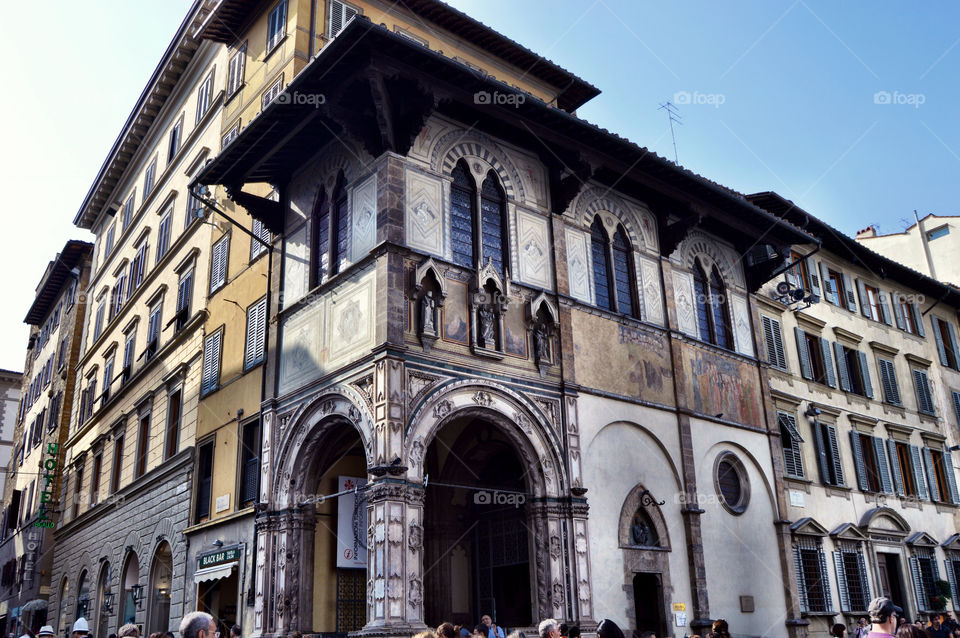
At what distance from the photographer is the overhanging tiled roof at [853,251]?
923 inches

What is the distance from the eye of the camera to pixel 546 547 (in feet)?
48.5

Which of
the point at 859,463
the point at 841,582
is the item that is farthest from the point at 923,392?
the point at 841,582

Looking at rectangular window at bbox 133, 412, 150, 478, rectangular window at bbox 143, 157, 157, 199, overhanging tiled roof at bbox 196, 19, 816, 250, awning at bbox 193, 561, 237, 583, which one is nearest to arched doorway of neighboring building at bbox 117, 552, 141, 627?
rectangular window at bbox 133, 412, 150, 478

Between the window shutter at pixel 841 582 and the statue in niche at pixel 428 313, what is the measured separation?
505 inches

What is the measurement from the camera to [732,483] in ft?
62.9

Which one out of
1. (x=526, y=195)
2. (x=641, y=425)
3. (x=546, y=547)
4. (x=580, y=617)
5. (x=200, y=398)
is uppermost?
(x=526, y=195)

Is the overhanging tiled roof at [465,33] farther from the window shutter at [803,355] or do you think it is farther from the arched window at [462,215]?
the window shutter at [803,355]

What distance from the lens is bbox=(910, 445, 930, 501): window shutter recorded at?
25109 mm

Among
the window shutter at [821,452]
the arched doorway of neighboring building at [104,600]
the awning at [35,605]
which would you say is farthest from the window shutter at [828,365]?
the awning at [35,605]

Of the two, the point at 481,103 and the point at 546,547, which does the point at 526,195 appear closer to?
the point at 481,103

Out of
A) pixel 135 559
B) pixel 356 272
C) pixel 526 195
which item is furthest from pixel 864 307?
pixel 135 559

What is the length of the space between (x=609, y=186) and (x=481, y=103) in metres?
4.21

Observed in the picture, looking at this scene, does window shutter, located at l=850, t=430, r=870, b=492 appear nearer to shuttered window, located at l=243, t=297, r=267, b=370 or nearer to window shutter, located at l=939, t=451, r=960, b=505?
window shutter, located at l=939, t=451, r=960, b=505

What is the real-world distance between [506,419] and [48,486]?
23.8 m
